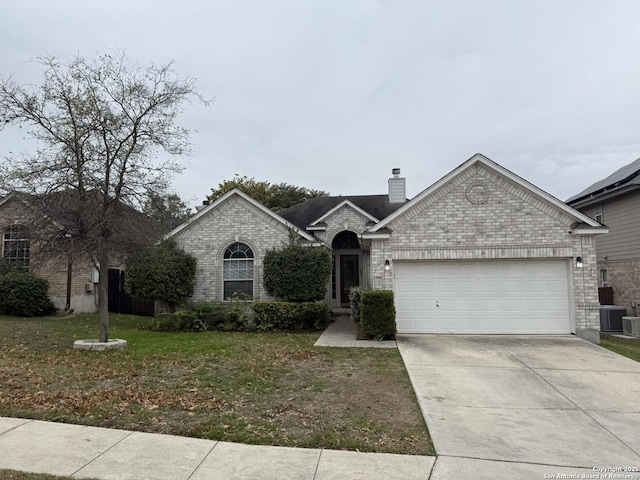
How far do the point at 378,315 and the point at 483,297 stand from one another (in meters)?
3.42

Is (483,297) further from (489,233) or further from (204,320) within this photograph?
(204,320)

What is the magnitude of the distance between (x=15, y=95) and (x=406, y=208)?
35.3 ft

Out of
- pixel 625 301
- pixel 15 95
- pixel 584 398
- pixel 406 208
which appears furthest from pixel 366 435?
pixel 625 301

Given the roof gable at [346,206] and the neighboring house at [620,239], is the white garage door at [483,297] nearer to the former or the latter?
the neighboring house at [620,239]

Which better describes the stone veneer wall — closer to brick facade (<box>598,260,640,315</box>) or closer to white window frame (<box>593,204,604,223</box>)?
brick facade (<box>598,260,640,315</box>)

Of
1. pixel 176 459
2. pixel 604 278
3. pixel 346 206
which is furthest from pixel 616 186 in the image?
pixel 176 459

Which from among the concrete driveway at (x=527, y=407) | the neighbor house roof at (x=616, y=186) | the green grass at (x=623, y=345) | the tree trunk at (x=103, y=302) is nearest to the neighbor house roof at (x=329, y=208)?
the neighbor house roof at (x=616, y=186)

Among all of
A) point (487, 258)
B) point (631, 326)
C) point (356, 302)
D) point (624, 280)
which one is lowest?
point (631, 326)

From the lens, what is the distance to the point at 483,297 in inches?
492

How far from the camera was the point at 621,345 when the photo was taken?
11.6m

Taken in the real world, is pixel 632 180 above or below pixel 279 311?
above

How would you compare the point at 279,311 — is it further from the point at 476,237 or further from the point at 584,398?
the point at 584,398

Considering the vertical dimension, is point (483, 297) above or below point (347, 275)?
below

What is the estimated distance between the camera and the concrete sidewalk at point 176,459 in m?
3.93
